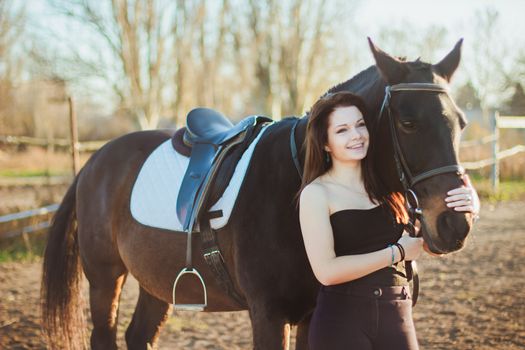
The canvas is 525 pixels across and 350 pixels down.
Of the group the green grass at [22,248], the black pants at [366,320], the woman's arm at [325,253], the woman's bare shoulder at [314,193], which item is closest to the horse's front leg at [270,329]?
the black pants at [366,320]

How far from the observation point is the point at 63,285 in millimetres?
3295

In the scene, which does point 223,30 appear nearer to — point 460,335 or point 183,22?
point 183,22

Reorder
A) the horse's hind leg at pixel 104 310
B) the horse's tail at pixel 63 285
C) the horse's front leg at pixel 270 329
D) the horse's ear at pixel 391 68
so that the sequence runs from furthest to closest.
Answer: the horse's tail at pixel 63 285
the horse's hind leg at pixel 104 310
the horse's front leg at pixel 270 329
the horse's ear at pixel 391 68

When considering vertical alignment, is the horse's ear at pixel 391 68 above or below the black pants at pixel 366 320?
above

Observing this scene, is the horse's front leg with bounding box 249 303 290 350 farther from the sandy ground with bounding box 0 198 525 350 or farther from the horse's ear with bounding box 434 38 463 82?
the sandy ground with bounding box 0 198 525 350

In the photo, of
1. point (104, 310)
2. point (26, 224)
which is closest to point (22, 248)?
point (26, 224)

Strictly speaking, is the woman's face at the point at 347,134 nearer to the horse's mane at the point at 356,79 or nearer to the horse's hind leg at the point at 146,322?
the horse's mane at the point at 356,79

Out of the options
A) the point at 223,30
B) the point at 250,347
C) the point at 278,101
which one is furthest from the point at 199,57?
the point at 250,347

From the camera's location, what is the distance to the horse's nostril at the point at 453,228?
165 cm

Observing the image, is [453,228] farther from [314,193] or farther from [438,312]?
[438,312]

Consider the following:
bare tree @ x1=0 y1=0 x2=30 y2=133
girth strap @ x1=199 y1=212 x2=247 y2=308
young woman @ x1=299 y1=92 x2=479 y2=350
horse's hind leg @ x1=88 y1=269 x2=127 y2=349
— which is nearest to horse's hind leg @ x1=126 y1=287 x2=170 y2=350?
horse's hind leg @ x1=88 y1=269 x2=127 y2=349

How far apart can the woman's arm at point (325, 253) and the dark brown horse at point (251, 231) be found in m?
0.19

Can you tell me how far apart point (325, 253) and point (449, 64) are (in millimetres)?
900

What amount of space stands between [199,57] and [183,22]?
147 centimetres
